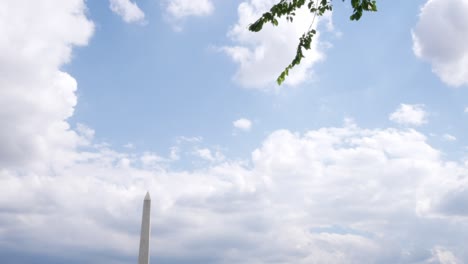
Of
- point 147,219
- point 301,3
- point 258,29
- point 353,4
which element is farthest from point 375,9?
point 147,219

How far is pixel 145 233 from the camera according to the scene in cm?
3291

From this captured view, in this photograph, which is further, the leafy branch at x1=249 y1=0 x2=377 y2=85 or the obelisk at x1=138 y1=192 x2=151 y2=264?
the obelisk at x1=138 y1=192 x2=151 y2=264

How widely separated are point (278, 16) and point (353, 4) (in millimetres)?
1711

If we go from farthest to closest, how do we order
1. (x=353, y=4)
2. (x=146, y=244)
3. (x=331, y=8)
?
(x=146, y=244) → (x=331, y=8) → (x=353, y=4)

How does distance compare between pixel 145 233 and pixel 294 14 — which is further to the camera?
pixel 145 233

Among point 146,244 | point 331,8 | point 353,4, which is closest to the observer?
point 353,4

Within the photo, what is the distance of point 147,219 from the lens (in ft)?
109

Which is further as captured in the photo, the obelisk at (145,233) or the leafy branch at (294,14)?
the obelisk at (145,233)

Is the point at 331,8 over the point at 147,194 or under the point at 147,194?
under

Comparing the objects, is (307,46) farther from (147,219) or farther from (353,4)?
(147,219)

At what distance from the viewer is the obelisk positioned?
32.4 metres

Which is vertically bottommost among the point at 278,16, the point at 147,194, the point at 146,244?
the point at 278,16

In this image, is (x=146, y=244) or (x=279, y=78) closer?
(x=279, y=78)

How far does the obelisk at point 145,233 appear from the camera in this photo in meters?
32.4
